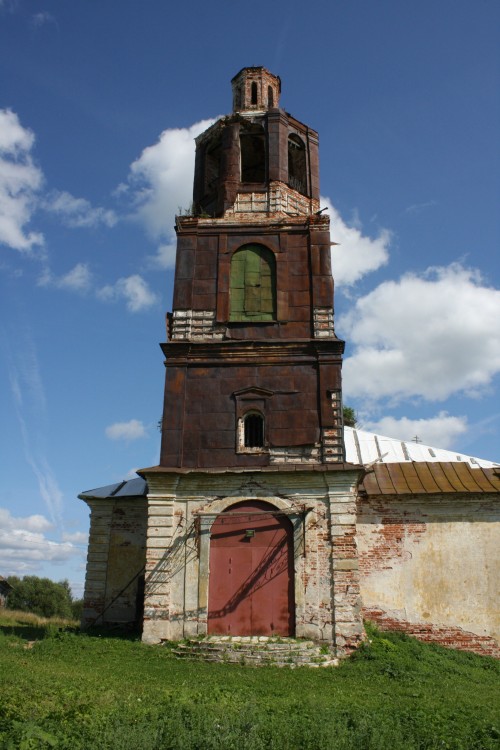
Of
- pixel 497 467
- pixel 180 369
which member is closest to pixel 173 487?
pixel 180 369

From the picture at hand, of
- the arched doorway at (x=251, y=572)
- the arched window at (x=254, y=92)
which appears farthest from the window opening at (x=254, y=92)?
the arched doorway at (x=251, y=572)

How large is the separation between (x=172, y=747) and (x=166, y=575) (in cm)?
729

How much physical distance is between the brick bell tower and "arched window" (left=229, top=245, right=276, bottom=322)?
3 cm

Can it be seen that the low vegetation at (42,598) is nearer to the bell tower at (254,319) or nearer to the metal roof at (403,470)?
the metal roof at (403,470)

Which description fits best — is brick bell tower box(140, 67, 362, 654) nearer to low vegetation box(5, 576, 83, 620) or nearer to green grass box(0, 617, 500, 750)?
green grass box(0, 617, 500, 750)

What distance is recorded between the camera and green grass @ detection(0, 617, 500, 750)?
638 cm

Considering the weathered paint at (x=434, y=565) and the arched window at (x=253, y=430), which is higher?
the arched window at (x=253, y=430)

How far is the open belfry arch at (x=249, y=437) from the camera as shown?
13.2 metres

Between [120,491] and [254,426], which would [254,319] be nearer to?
[254,426]

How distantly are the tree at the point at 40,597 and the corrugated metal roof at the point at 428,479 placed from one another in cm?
3540

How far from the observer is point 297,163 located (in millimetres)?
19531

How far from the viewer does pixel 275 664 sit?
11.4m

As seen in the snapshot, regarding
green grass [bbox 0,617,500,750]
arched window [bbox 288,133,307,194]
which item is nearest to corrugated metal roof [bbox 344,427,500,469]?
green grass [bbox 0,617,500,750]

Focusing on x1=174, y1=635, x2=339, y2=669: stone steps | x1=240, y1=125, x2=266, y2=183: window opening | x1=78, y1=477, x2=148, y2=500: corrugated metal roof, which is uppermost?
x1=240, y1=125, x2=266, y2=183: window opening
